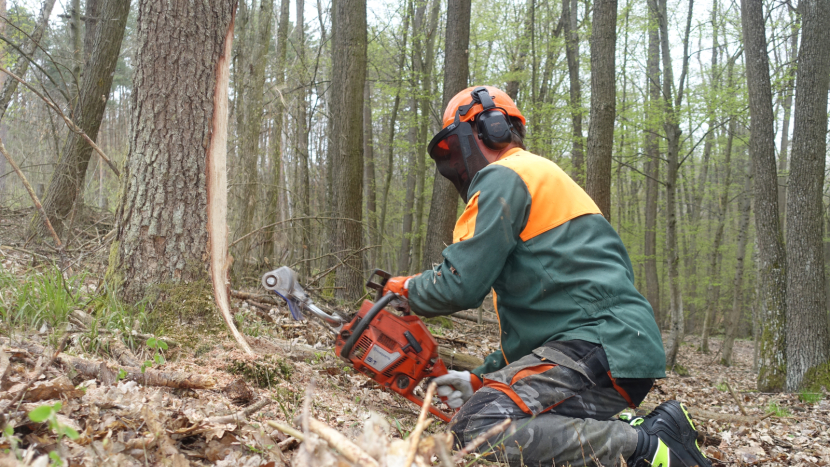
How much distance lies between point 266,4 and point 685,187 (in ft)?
66.2

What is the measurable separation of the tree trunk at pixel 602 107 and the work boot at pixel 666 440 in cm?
384

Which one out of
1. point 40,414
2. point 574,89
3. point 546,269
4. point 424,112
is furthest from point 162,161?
point 574,89

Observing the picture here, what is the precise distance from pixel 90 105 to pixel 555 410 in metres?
7.00

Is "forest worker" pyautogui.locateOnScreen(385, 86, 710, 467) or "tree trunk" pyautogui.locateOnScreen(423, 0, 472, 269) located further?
"tree trunk" pyautogui.locateOnScreen(423, 0, 472, 269)

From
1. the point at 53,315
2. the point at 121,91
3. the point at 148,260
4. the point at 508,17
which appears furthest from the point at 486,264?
the point at 121,91

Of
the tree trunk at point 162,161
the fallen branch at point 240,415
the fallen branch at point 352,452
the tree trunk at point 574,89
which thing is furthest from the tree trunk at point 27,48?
the tree trunk at point 574,89

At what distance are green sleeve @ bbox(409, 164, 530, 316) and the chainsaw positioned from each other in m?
0.24

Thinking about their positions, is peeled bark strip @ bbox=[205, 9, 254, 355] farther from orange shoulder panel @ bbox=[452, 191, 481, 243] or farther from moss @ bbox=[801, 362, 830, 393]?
moss @ bbox=[801, 362, 830, 393]

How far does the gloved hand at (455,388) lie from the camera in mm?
3148

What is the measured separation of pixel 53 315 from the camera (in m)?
2.96

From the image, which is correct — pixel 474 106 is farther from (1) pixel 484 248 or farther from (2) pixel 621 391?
(2) pixel 621 391

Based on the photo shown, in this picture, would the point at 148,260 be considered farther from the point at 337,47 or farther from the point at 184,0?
the point at 337,47

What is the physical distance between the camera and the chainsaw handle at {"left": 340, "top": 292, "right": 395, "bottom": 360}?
297 cm

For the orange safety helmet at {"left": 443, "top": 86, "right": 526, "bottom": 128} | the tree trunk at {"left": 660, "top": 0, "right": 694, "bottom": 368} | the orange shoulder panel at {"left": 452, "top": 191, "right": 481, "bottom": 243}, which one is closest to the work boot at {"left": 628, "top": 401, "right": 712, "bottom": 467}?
the orange shoulder panel at {"left": 452, "top": 191, "right": 481, "bottom": 243}
